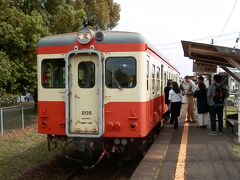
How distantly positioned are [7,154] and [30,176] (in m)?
2.65

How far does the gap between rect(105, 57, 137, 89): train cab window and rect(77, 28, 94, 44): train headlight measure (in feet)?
1.92

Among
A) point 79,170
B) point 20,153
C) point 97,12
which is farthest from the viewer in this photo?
point 97,12

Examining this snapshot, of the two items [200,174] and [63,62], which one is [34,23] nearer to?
[63,62]

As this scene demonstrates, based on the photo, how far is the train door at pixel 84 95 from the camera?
33.2 ft

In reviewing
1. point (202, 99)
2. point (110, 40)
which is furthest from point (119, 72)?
point (202, 99)

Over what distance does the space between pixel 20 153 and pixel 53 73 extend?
3579mm

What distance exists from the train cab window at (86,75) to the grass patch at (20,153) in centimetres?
256

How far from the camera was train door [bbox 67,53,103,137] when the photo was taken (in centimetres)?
1011

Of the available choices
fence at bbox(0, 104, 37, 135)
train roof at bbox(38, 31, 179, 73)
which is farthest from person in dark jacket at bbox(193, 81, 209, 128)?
fence at bbox(0, 104, 37, 135)

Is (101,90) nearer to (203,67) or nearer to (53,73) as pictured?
(53,73)

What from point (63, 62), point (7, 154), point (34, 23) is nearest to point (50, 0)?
point (34, 23)

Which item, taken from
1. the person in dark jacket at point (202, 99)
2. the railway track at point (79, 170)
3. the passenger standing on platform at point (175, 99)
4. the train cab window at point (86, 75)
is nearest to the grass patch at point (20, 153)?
the railway track at point (79, 170)

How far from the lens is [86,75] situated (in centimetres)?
1020

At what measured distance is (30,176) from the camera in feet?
35.1
